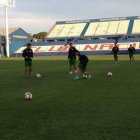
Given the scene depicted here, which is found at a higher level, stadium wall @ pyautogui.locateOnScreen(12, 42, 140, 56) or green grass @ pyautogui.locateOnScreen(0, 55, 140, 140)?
stadium wall @ pyautogui.locateOnScreen(12, 42, 140, 56)

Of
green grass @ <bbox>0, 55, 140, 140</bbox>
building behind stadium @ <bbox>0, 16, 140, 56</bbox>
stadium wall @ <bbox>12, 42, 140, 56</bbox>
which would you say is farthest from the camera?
building behind stadium @ <bbox>0, 16, 140, 56</bbox>

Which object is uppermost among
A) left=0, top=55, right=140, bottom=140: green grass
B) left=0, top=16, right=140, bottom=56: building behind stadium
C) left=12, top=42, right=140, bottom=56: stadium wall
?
left=0, top=16, right=140, bottom=56: building behind stadium

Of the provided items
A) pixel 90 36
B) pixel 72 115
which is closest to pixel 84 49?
pixel 90 36

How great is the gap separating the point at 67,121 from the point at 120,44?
52.2m

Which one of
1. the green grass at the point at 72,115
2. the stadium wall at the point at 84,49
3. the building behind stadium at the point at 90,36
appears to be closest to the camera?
the green grass at the point at 72,115

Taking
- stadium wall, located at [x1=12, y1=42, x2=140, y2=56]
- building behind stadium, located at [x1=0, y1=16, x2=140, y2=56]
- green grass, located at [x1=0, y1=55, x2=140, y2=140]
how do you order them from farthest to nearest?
building behind stadium, located at [x1=0, y1=16, x2=140, y2=56]
stadium wall, located at [x1=12, y1=42, x2=140, y2=56]
green grass, located at [x1=0, y1=55, x2=140, y2=140]

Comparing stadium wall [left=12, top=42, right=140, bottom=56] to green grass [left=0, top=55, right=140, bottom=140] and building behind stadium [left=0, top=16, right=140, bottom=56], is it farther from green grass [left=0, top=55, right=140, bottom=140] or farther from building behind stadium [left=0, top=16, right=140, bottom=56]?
green grass [left=0, top=55, right=140, bottom=140]

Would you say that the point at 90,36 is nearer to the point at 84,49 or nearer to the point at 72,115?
the point at 84,49

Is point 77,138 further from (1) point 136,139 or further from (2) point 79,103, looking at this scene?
(2) point 79,103

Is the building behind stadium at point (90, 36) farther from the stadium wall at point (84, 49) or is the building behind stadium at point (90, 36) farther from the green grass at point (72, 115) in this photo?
the green grass at point (72, 115)

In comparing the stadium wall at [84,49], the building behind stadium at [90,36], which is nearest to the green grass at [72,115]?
the stadium wall at [84,49]

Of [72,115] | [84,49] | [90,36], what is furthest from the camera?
[90,36]

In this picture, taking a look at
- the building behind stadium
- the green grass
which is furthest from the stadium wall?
the green grass

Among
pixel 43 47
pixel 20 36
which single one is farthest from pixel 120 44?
pixel 20 36
